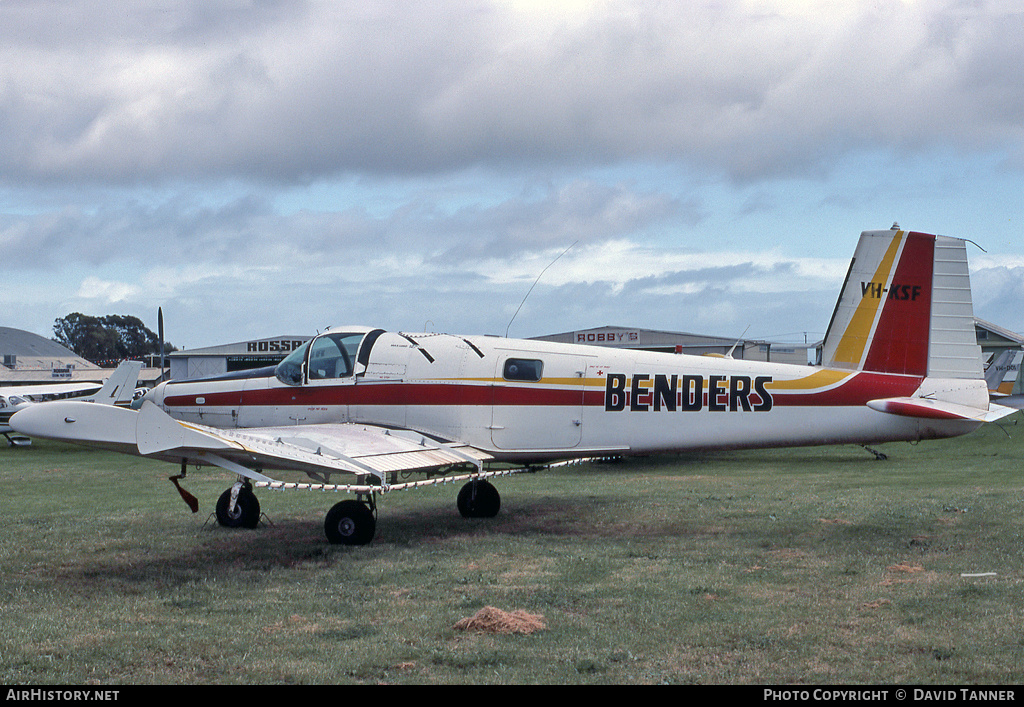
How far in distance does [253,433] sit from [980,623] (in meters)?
7.81

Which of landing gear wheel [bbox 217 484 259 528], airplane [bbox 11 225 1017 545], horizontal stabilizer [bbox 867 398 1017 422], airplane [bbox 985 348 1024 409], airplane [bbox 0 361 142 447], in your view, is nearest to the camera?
horizontal stabilizer [bbox 867 398 1017 422]

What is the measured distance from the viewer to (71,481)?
19.0 m

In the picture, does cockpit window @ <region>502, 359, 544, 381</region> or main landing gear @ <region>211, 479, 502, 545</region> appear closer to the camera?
main landing gear @ <region>211, 479, 502, 545</region>

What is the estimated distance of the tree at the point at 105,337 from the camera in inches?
3880

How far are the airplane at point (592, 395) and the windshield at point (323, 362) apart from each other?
20 millimetres

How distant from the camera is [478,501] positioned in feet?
41.3

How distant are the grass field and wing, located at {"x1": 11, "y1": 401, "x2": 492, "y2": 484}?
102 centimetres

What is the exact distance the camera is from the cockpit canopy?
40.8 feet

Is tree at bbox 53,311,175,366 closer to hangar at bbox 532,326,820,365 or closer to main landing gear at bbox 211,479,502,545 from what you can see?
hangar at bbox 532,326,820,365

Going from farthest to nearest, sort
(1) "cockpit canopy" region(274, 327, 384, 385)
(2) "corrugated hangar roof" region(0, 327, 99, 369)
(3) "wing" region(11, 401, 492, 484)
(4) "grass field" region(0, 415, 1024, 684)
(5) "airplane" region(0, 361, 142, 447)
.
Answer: (2) "corrugated hangar roof" region(0, 327, 99, 369) < (5) "airplane" region(0, 361, 142, 447) < (1) "cockpit canopy" region(274, 327, 384, 385) < (3) "wing" region(11, 401, 492, 484) < (4) "grass field" region(0, 415, 1024, 684)

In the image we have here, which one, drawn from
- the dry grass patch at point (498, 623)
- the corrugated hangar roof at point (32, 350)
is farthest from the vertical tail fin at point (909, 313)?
the corrugated hangar roof at point (32, 350)

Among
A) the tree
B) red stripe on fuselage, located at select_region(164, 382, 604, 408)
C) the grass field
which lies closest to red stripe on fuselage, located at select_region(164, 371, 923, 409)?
red stripe on fuselage, located at select_region(164, 382, 604, 408)

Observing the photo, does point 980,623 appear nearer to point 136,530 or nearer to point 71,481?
point 136,530
